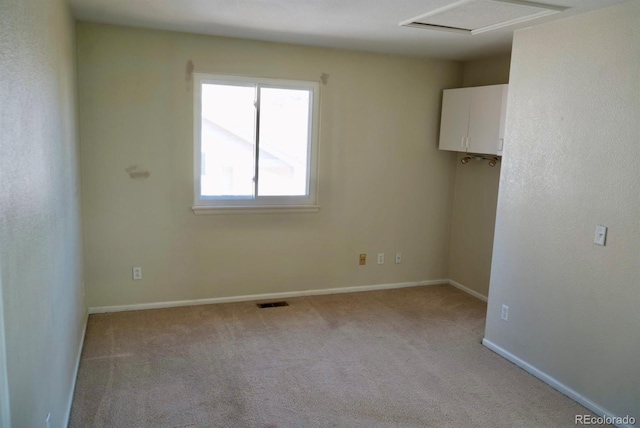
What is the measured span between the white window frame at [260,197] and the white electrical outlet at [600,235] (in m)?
2.46

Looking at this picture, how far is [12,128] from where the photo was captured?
147 centimetres

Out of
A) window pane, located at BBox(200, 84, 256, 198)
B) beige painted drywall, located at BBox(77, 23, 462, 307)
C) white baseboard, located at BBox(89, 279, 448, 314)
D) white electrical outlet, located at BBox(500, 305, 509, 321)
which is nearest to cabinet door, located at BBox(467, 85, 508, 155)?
beige painted drywall, located at BBox(77, 23, 462, 307)

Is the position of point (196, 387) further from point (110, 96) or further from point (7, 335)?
point (110, 96)

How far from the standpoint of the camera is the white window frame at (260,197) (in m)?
4.14

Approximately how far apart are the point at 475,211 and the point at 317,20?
101 inches

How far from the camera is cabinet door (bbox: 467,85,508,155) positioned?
409 cm

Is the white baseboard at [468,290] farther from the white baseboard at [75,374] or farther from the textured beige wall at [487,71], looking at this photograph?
the white baseboard at [75,374]

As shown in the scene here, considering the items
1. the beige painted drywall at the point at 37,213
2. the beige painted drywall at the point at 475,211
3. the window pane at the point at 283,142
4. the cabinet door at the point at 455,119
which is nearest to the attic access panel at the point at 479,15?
the cabinet door at the point at 455,119

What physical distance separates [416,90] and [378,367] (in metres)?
2.81

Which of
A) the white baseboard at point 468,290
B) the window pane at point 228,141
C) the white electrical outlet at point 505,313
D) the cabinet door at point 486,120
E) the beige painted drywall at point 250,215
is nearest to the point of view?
the white electrical outlet at point 505,313

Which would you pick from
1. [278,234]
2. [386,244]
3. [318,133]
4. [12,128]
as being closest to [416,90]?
[318,133]

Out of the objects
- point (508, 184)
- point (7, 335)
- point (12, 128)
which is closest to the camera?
point (7, 335)

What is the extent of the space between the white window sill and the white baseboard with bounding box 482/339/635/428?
1950 millimetres

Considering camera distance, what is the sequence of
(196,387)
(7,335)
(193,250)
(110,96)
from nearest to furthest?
(7,335)
(196,387)
(110,96)
(193,250)
